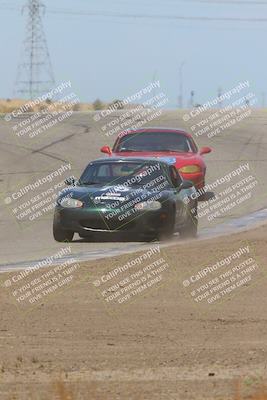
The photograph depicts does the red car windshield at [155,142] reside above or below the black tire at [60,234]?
below

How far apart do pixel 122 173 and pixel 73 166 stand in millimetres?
13095

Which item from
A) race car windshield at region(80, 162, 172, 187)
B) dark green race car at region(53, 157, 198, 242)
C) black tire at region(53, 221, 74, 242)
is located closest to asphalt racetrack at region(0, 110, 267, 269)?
black tire at region(53, 221, 74, 242)

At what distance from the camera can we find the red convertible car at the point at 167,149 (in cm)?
2502

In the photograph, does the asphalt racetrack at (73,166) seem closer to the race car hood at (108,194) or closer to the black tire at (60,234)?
the black tire at (60,234)

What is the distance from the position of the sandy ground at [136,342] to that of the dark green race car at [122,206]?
3.65 meters

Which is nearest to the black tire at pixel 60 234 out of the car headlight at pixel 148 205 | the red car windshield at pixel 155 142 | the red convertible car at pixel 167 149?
the car headlight at pixel 148 205

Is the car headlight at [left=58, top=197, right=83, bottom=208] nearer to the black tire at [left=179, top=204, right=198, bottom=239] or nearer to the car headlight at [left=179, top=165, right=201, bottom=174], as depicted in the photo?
the black tire at [left=179, top=204, right=198, bottom=239]

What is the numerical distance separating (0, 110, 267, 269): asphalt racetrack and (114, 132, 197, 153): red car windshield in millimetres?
1500

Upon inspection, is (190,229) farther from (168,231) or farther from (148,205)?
(148,205)

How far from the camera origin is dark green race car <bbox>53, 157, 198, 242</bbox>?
17766mm

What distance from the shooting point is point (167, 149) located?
85.0ft

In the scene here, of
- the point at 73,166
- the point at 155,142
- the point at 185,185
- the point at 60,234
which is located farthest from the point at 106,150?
the point at 60,234

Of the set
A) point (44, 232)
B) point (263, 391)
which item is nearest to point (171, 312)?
point (263, 391)

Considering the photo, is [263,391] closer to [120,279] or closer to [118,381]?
[118,381]
